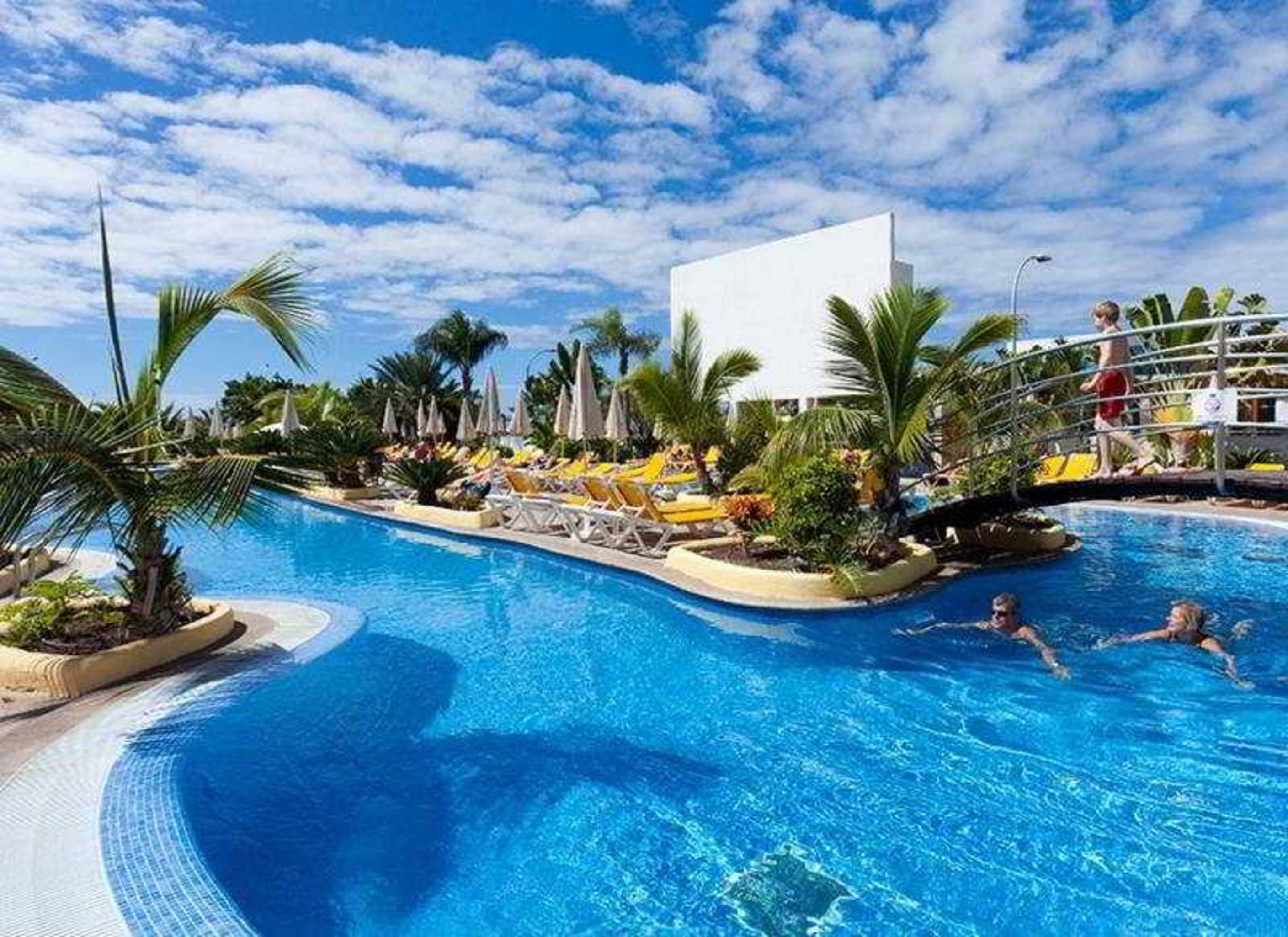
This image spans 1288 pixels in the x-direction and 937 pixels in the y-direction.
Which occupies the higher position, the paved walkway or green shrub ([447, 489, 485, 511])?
green shrub ([447, 489, 485, 511])

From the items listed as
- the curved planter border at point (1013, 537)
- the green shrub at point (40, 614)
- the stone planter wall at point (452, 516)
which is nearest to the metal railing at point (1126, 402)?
the curved planter border at point (1013, 537)

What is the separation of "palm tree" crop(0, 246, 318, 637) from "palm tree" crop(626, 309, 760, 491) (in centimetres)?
899

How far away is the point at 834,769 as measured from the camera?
16.2 feet

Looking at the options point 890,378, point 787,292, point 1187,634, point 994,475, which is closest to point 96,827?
point 1187,634

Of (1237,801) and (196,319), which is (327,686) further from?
(1237,801)

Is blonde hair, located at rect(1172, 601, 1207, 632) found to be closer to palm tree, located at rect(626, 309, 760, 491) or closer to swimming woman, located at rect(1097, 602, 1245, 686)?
swimming woman, located at rect(1097, 602, 1245, 686)

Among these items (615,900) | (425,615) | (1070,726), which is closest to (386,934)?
(615,900)

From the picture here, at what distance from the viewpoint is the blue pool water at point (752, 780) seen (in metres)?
3.64

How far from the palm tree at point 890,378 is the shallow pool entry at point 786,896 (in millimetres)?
5947

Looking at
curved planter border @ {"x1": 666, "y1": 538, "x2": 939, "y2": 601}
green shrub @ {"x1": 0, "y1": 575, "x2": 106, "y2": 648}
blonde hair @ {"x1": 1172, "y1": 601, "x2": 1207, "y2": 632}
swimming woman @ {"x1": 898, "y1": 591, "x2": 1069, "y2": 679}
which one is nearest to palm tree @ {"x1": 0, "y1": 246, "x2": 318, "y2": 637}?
green shrub @ {"x1": 0, "y1": 575, "x2": 106, "y2": 648}

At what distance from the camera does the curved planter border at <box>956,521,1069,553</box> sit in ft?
36.1

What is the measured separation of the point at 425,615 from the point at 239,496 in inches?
147

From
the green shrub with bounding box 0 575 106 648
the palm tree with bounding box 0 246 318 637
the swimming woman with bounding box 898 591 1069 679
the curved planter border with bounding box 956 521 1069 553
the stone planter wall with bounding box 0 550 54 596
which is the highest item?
the palm tree with bounding box 0 246 318 637

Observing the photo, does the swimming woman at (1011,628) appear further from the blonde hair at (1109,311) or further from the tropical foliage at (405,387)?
the tropical foliage at (405,387)
